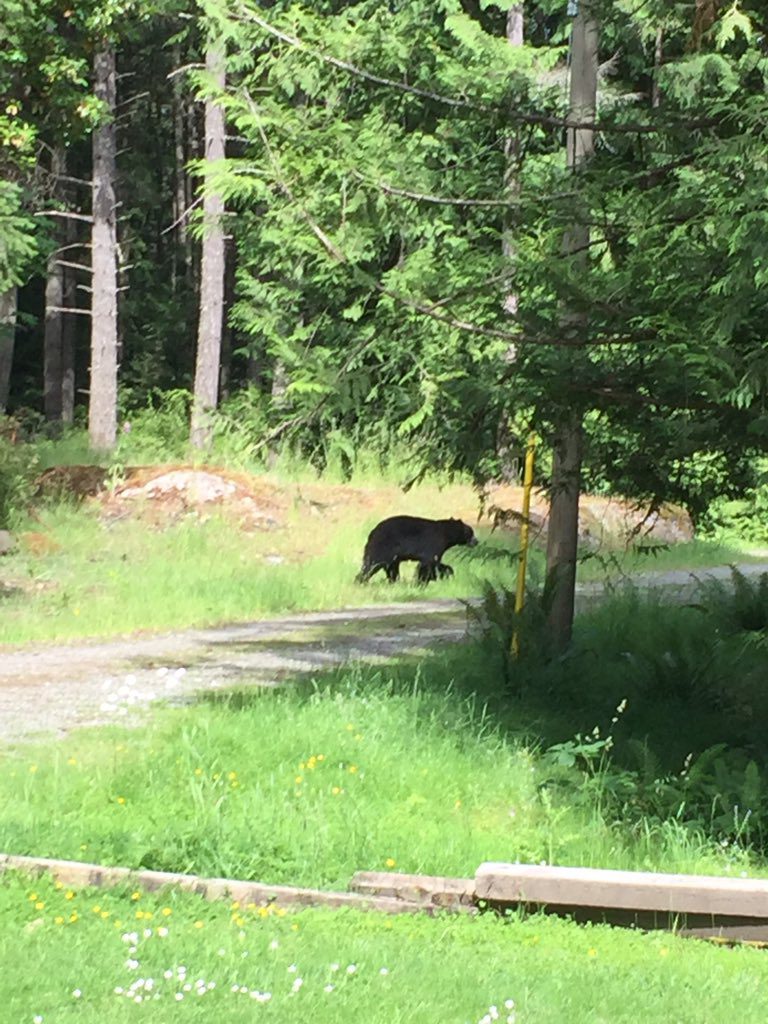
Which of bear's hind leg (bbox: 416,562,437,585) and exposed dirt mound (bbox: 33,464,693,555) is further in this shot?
exposed dirt mound (bbox: 33,464,693,555)

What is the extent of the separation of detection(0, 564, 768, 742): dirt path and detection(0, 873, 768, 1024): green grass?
3330 millimetres

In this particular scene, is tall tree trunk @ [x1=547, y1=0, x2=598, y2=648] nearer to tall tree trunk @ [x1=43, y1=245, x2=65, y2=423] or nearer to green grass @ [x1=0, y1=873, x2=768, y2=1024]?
green grass @ [x1=0, y1=873, x2=768, y2=1024]

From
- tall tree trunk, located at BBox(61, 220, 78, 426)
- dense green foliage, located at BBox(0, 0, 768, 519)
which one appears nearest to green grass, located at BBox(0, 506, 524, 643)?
dense green foliage, located at BBox(0, 0, 768, 519)

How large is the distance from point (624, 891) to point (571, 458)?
5.23 m

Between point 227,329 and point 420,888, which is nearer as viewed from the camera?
point 420,888

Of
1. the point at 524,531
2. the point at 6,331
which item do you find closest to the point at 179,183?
the point at 6,331

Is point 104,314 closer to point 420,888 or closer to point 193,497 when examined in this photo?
point 193,497

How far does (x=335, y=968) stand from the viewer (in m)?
4.95

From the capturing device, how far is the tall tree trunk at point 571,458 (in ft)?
33.6

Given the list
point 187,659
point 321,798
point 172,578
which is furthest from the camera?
point 172,578

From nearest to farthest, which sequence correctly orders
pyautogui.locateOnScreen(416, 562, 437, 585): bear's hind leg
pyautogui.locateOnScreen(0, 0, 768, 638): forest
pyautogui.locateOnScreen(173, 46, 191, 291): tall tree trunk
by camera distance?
pyautogui.locateOnScreen(0, 0, 768, 638): forest < pyautogui.locateOnScreen(416, 562, 437, 585): bear's hind leg < pyautogui.locateOnScreen(173, 46, 191, 291): tall tree trunk

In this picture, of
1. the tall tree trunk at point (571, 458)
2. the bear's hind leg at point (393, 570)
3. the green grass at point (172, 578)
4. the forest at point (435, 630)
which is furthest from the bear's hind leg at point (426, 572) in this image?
the tall tree trunk at point (571, 458)

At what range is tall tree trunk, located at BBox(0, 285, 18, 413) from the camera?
1138 inches

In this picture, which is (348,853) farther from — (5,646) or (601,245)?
(5,646)
